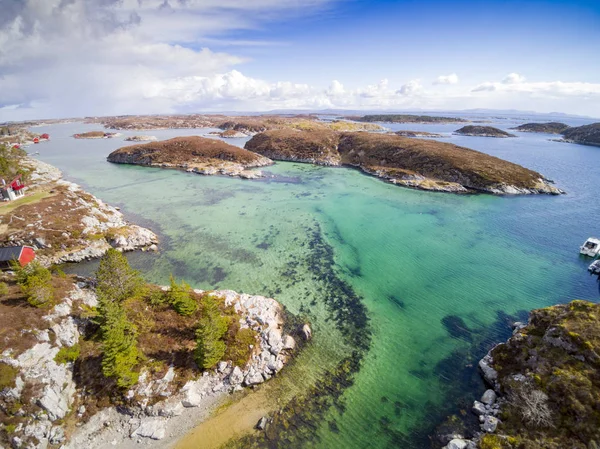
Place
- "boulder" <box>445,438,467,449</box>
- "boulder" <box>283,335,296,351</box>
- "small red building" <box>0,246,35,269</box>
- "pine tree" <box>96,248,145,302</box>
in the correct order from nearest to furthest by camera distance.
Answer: "boulder" <box>445,438,467,449</box>
"boulder" <box>283,335,296,351</box>
"pine tree" <box>96,248,145,302</box>
"small red building" <box>0,246,35,269</box>

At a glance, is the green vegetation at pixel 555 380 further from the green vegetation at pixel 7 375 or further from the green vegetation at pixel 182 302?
the green vegetation at pixel 7 375

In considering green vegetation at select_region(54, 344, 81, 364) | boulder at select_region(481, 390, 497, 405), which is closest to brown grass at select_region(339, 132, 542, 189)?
boulder at select_region(481, 390, 497, 405)

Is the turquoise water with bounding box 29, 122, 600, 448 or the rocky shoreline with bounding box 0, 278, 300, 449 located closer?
the rocky shoreline with bounding box 0, 278, 300, 449

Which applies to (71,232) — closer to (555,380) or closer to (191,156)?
(555,380)

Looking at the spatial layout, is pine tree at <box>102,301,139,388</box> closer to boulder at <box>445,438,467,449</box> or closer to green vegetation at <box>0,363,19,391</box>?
green vegetation at <box>0,363,19,391</box>

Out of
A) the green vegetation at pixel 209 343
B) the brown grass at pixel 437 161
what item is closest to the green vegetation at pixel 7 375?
the green vegetation at pixel 209 343

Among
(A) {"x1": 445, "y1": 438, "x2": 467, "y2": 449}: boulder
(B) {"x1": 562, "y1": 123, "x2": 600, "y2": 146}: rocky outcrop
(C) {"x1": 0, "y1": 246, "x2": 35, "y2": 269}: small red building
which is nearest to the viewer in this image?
(A) {"x1": 445, "y1": 438, "x2": 467, "y2": 449}: boulder

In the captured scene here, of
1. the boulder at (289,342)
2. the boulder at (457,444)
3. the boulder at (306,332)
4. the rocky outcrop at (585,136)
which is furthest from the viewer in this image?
the rocky outcrop at (585,136)
